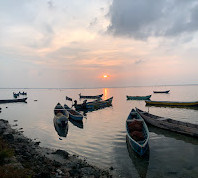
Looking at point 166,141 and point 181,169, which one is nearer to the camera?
point 181,169

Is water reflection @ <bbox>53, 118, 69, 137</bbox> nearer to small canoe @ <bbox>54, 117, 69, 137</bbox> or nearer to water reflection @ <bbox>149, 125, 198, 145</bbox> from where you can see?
small canoe @ <bbox>54, 117, 69, 137</bbox>

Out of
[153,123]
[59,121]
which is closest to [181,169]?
[153,123]

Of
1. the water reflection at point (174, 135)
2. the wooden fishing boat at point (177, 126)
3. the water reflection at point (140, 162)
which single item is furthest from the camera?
the wooden fishing boat at point (177, 126)

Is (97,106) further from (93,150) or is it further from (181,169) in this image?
(181,169)

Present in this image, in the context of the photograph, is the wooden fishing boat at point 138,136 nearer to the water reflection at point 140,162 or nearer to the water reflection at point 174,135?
the water reflection at point 140,162

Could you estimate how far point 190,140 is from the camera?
16.5 m

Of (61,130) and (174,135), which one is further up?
(174,135)

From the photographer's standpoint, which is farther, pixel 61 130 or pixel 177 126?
pixel 61 130

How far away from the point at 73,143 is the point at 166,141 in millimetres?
10612

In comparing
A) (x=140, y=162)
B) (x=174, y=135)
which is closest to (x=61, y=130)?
(x=140, y=162)

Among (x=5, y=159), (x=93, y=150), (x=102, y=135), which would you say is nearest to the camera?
(x=5, y=159)

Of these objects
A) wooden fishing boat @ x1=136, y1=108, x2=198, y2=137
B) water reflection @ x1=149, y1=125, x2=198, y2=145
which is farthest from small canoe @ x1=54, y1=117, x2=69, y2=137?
wooden fishing boat @ x1=136, y1=108, x2=198, y2=137

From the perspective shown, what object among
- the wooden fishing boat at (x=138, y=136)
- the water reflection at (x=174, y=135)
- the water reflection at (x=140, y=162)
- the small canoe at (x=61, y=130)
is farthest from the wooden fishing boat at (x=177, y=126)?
the small canoe at (x=61, y=130)

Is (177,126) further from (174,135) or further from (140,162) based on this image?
(140,162)
